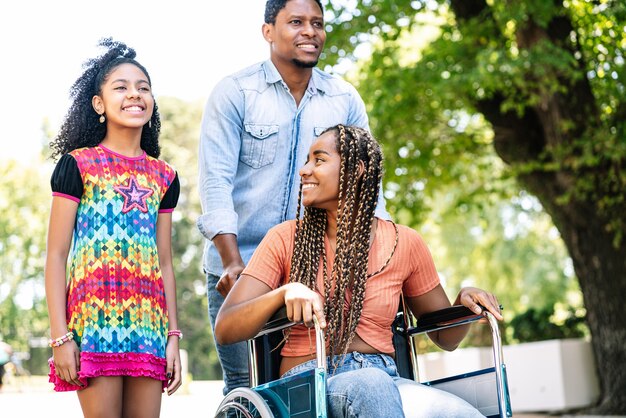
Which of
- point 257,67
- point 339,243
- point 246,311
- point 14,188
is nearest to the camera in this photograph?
point 246,311

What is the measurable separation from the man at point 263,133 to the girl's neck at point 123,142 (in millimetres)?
397

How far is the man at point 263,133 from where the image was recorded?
396cm

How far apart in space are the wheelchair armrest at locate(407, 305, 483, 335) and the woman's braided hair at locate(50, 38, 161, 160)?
1.17 m

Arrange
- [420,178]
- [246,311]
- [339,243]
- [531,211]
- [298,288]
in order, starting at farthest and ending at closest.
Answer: [531,211] → [420,178] → [339,243] → [246,311] → [298,288]

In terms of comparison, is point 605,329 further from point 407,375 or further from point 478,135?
point 407,375

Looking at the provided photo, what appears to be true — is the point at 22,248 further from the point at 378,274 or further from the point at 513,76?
the point at 378,274

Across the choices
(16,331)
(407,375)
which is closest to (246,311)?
(407,375)

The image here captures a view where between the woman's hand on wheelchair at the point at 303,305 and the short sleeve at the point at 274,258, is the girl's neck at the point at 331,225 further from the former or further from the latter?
the woman's hand on wheelchair at the point at 303,305

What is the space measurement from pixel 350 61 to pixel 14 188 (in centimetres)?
2150

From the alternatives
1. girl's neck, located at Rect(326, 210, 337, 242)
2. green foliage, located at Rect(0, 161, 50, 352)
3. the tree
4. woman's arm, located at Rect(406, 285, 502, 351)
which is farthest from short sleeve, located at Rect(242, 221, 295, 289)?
green foliage, located at Rect(0, 161, 50, 352)

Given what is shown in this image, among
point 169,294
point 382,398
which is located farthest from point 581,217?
point 382,398

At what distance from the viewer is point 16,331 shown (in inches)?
1303

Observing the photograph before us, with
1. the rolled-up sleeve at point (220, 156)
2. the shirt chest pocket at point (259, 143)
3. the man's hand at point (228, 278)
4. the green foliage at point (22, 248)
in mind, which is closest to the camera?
the man's hand at point (228, 278)

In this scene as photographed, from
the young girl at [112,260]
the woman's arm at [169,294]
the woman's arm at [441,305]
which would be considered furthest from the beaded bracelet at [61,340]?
the woman's arm at [441,305]
